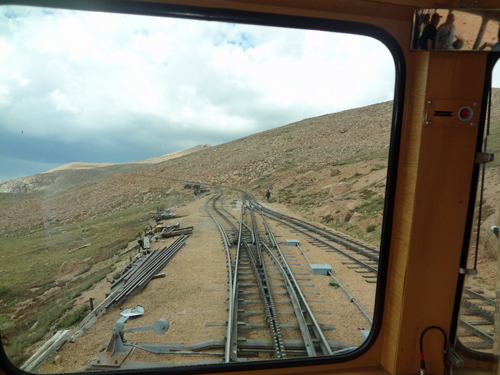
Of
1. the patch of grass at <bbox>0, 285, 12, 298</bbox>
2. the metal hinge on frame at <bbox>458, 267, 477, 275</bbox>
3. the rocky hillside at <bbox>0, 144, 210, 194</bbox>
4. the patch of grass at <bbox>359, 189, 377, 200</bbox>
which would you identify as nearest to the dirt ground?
the metal hinge on frame at <bbox>458, 267, 477, 275</bbox>

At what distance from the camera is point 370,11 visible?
1.79 m

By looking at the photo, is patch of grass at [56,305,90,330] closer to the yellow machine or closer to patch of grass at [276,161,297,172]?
the yellow machine

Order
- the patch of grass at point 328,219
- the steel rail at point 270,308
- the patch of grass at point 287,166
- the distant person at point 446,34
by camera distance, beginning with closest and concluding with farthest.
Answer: the distant person at point 446,34
the steel rail at point 270,308
the patch of grass at point 328,219
the patch of grass at point 287,166

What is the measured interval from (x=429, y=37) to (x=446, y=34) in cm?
9

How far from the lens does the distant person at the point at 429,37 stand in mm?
1652

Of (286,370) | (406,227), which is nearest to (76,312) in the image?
(286,370)

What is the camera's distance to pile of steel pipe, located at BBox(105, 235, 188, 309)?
5.34 m

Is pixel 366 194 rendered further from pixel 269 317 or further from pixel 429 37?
pixel 429 37

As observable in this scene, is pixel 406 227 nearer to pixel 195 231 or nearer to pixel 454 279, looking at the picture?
pixel 454 279

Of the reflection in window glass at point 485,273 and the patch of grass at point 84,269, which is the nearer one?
the reflection in window glass at point 485,273

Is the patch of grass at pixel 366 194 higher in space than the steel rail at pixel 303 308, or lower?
higher

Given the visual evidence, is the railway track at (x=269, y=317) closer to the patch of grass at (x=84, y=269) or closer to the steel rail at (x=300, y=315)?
the steel rail at (x=300, y=315)

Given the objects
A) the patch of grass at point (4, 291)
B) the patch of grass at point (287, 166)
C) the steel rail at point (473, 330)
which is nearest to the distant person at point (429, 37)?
the steel rail at point (473, 330)

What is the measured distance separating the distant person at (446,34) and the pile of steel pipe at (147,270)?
19.1 ft
